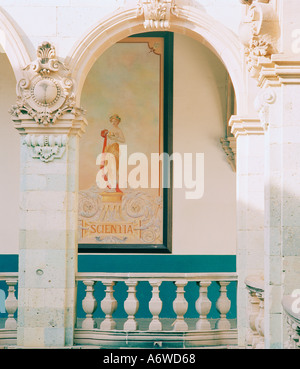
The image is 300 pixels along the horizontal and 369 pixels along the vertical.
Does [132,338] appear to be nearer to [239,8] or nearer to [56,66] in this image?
[56,66]

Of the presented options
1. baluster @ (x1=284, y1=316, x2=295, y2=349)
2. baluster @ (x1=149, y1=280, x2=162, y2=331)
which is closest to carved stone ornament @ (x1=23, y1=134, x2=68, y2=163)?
baluster @ (x1=149, y1=280, x2=162, y2=331)

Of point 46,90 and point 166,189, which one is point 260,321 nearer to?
point 46,90

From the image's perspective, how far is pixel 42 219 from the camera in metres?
8.28

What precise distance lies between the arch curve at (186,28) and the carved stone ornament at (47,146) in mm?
566

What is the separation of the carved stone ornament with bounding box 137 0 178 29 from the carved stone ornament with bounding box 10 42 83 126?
42.9 inches

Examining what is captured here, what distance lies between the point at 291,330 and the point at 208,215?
5.73 meters

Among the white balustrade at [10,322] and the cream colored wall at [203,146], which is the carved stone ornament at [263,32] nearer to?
the white balustrade at [10,322]

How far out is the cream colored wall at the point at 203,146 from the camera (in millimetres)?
11453

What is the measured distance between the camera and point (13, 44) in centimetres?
830

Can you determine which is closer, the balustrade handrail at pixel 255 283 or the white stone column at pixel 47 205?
the balustrade handrail at pixel 255 283

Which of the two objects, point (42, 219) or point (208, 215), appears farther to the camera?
point (208, 215)

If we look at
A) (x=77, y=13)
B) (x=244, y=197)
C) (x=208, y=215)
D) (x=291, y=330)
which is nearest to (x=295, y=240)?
(x=291, y=330)

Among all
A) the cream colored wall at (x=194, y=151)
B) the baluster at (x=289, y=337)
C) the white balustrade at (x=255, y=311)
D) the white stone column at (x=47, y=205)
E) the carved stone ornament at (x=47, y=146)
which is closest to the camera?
the baluster at (x=289, y=337)

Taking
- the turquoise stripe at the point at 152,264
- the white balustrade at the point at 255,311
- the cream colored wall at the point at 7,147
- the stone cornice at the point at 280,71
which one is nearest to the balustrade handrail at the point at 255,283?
the white balustrade at the point at 255,311
